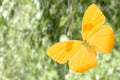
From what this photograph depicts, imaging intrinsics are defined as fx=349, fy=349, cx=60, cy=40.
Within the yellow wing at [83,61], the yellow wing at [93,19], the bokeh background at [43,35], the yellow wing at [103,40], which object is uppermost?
the yellow wing at [93,19]

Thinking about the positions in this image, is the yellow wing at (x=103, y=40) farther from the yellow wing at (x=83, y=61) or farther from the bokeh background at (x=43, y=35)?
the bokeh background at (x=43, y=35)

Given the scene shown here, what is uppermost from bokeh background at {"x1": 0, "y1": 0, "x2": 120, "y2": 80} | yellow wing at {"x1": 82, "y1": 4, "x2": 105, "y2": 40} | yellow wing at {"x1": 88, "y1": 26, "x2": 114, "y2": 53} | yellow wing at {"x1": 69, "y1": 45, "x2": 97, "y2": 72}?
yellow wing at {"x1": 82, "y1": 4, "x2": 105, "y2": 40}

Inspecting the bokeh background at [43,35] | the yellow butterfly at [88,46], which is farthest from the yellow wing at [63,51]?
the bokeh background at [43,35]

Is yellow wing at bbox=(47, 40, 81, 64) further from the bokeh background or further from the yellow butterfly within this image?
the bokeh background

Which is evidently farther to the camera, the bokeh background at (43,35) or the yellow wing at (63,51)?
the bokeh background at (43,35)

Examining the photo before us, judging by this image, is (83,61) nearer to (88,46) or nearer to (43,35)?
(88,46)

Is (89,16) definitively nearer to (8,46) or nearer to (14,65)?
(8,46)

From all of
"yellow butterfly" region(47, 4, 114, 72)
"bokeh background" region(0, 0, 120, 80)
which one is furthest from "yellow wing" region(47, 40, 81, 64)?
"bokeh background" region(0, 0, 120, 80)
